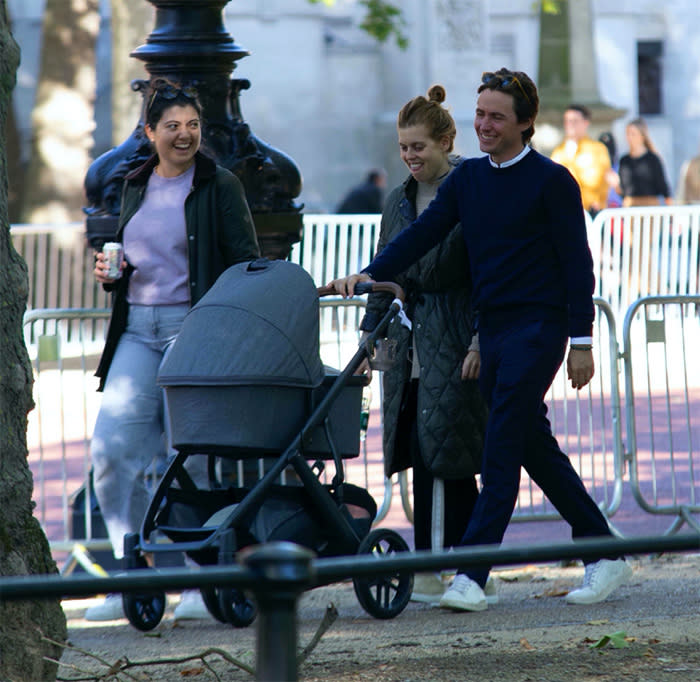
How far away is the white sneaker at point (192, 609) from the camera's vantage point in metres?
5.80

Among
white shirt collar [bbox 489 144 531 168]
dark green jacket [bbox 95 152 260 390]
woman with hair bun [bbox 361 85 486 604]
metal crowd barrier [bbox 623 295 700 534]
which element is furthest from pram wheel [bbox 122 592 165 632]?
metal crowd barrier [bbox 623 295 700 534]

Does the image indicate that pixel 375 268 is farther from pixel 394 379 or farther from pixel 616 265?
pixel 616 265

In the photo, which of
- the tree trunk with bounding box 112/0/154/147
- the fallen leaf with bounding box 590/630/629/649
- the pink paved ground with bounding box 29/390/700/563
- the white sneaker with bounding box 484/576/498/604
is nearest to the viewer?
the fallen leaf with bounding box 590/630/629/649

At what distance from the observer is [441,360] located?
227 inches

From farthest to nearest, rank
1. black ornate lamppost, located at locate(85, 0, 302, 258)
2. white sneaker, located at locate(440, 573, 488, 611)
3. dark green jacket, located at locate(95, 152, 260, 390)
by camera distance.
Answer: black ornate lamppost, located at locate(85, 0, 302, 258) → dark green jacket, located at locate(95, 152, 260, 390) → white sneaker, located at locate(440, 573, 488, 611)

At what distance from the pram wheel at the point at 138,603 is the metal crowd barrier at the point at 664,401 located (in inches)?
110

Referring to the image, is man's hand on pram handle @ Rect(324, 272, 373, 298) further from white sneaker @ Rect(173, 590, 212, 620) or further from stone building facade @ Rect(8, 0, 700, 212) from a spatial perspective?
stone building facade @ Rect(8, 0, 700, 212)

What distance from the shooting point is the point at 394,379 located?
19.3 feet

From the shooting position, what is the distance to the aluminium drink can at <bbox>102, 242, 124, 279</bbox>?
18.4 feet

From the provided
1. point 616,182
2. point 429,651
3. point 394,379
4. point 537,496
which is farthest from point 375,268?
point 616,182

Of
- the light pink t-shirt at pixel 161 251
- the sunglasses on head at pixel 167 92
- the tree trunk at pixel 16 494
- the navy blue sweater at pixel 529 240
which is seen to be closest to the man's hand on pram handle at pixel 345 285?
the navy blue sweater at pixel 529 240

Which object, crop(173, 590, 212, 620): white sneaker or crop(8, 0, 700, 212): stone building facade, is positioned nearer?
crop(173, 590, 212, 620): white sneaker

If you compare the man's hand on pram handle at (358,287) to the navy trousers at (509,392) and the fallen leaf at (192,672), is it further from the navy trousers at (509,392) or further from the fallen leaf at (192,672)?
the fallen leaf at (192,672)

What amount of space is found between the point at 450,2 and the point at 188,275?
23680 mm
